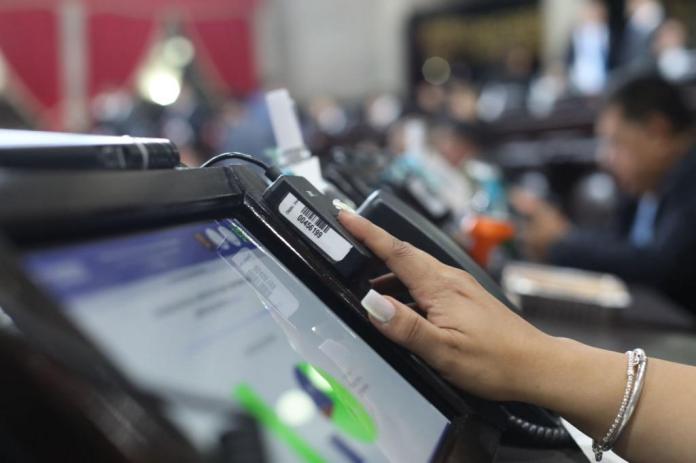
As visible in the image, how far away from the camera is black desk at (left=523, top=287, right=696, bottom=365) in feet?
3.13

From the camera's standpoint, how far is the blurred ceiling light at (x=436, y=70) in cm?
735

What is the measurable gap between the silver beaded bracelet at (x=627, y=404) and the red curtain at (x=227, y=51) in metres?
7.62

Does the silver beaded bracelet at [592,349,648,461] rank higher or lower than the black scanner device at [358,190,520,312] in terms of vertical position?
lower

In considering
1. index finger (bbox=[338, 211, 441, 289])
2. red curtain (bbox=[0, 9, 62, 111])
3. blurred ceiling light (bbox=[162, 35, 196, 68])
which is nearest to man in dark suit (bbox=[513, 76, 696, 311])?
index finger (bbox=[338, 211, 441, 289])

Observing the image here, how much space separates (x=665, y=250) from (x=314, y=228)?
1412 mm

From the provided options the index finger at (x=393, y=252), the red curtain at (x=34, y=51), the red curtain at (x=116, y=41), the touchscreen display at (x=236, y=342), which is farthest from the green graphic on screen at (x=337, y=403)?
the red curtain at (x=34, y=51)

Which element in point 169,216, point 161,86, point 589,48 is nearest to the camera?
point 169,216

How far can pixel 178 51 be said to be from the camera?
24.3ft

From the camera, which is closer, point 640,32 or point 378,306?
point 378,306

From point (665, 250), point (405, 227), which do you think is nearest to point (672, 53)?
point (665, 250)

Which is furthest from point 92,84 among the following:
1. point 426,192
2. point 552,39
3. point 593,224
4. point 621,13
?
point 426,192

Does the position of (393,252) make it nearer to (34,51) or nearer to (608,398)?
(608,398)

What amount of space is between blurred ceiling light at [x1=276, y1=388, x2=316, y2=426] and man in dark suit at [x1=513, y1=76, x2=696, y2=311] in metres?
1.47

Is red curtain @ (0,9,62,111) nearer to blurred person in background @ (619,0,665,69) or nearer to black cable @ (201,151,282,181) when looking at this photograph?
blurred person in background @ (619,0,665,69)
